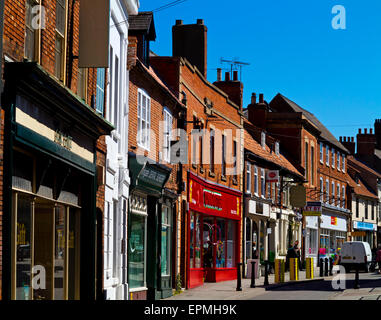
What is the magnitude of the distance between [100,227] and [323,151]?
46.1 metres

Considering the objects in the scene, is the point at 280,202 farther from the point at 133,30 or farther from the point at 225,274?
the point at 133,30

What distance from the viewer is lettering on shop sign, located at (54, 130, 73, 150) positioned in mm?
13627

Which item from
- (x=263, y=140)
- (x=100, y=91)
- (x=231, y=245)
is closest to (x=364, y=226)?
(x=263, y=140)

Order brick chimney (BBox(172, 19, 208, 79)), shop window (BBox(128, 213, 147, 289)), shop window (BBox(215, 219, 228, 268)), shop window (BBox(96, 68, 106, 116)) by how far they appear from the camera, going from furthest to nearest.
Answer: shop window (BBox(215, 219, 228, 268)) < brick chimney (BBox(172, 19, 208, 79)) < shop window (BBox(128, 213, 147, 289)) < shop window (BBox(96, 68, 106, 116))

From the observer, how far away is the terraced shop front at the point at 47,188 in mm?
11188

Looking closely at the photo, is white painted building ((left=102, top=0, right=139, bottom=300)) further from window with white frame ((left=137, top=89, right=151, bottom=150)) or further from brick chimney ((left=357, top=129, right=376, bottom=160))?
brick chimney ((left=357, top=129, right=376, bottom=160))

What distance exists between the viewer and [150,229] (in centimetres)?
2416

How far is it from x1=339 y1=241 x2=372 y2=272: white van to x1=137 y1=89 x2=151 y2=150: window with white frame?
26095mm

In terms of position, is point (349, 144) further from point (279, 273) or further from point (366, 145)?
point (279, 273)

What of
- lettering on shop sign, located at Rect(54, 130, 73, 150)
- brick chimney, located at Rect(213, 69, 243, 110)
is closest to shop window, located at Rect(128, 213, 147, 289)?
lettering on shop sign, located at Rect(54, 130, 73, 150)

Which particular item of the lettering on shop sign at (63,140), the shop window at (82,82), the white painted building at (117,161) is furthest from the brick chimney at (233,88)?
the lettering on shop sign at (63,140)

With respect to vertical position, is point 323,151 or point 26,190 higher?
point 323,151
